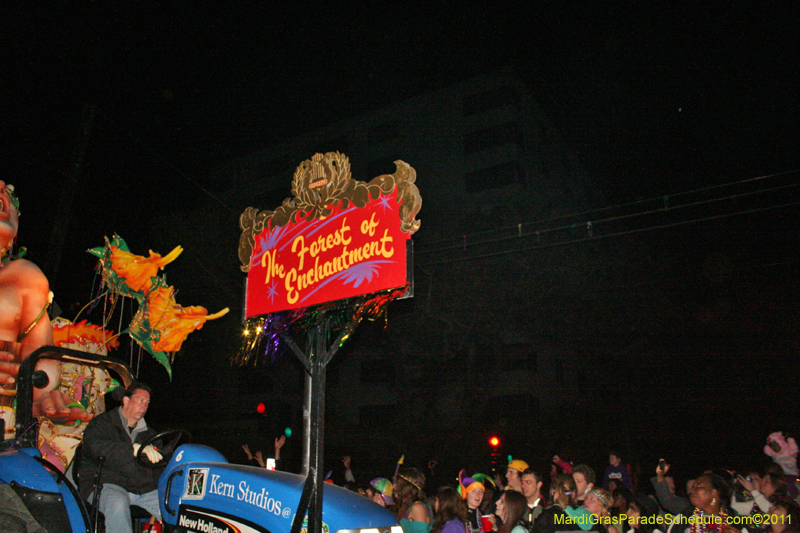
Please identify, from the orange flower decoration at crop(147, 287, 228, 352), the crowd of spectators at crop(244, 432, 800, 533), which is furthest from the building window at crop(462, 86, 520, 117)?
the orange flower decoration at crop(147, 287, 228, 352)

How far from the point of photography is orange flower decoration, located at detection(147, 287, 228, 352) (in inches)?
278

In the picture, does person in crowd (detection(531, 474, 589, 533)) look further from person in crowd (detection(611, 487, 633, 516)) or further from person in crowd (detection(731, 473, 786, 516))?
person in crowd (detection(731, 473, 786, 516))

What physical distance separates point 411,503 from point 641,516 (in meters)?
2.91

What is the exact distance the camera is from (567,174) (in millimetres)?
27172

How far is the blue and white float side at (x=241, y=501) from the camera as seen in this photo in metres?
3.13

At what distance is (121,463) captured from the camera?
395 cm

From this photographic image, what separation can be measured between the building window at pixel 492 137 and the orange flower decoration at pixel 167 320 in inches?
749

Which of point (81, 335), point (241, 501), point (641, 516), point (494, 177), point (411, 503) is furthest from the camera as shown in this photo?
point (494, 177)

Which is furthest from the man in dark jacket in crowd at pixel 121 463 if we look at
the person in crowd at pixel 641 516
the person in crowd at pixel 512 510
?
the person in crowd at pixel 641 516

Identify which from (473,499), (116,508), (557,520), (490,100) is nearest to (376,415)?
(490,100)

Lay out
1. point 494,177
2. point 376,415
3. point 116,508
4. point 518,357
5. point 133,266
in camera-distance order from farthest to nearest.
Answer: point 494,177
point 376,415
point 518,357
point 133,266
point 116,508

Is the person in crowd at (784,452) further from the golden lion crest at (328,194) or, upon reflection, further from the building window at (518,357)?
the building window at (518,357)

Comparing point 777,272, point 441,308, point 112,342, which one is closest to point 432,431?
point 441,308

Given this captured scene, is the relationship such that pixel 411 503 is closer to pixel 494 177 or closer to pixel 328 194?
pixel 328 194
